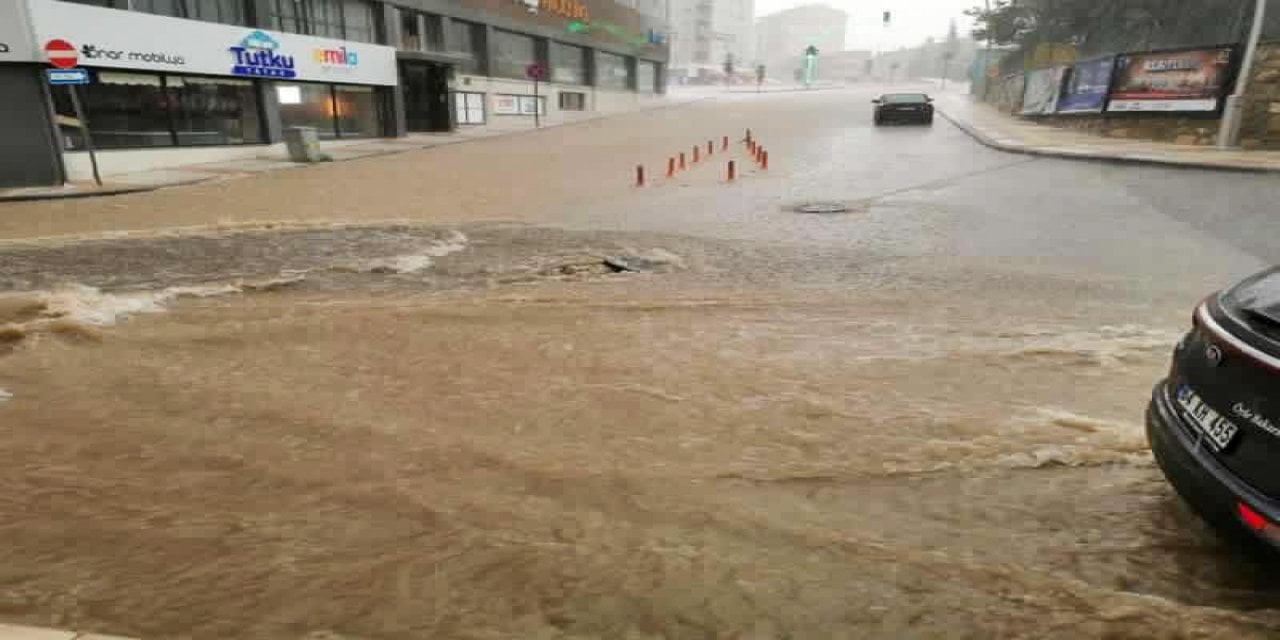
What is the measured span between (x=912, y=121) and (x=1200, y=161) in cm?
1657

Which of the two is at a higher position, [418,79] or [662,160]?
[418,79]

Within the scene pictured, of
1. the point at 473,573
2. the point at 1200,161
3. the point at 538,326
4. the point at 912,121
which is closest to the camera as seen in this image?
the point at 473,573

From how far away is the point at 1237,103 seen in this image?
17219 millimetres

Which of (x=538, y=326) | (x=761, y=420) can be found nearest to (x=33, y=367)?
(x=538, y=326)

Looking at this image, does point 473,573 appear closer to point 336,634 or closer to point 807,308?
point 336,634

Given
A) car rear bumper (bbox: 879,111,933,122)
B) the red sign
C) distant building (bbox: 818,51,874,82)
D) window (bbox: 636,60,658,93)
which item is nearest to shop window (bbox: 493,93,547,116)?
car rear bumper (bbox: 879,111,933,122)

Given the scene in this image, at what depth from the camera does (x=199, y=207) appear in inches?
534

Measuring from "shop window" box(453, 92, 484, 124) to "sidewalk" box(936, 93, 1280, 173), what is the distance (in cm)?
2263

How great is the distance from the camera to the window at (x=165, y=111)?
18000 millimetres

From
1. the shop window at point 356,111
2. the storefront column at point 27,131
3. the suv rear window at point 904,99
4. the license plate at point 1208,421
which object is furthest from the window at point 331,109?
the license plate at point 1208,421

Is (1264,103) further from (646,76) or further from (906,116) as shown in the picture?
(646,76)

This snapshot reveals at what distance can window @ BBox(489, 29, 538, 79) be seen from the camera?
3862 cm

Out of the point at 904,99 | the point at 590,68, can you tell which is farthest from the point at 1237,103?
the point at 590,68

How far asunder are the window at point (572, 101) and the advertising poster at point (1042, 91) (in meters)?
26.4
